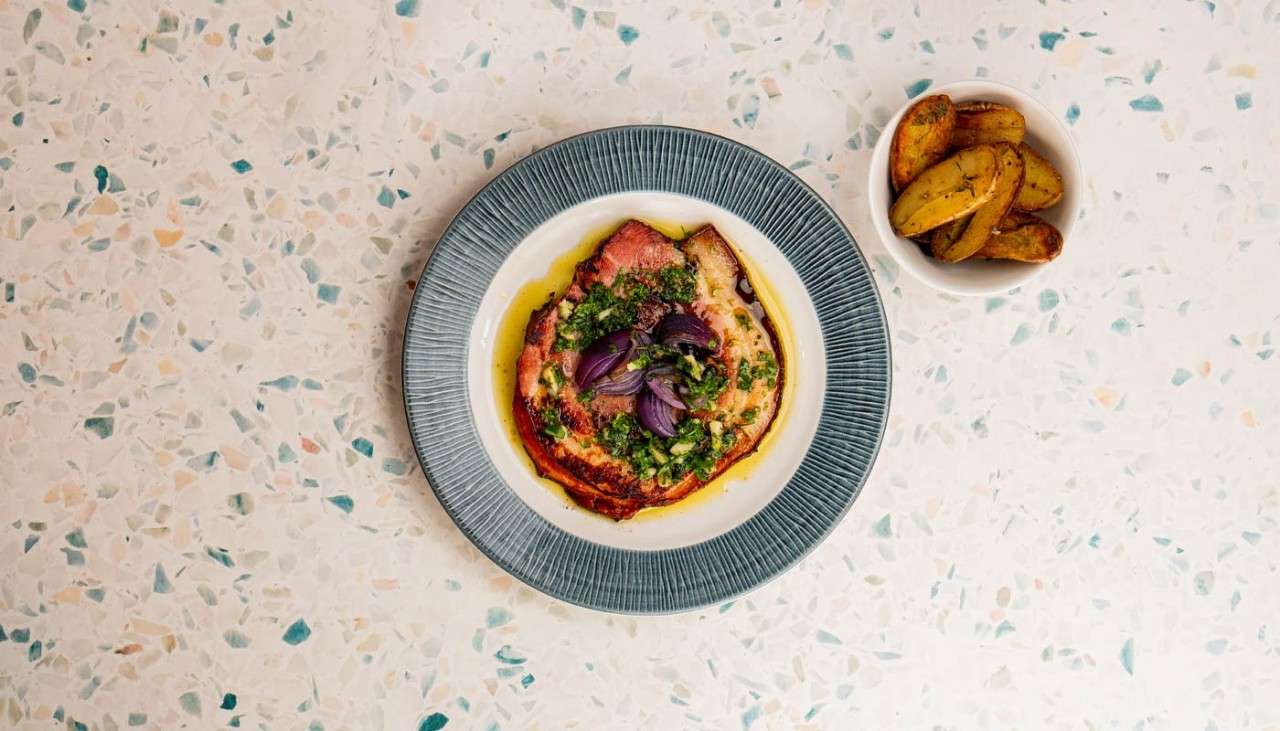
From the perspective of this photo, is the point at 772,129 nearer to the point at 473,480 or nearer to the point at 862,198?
the point at 862,198

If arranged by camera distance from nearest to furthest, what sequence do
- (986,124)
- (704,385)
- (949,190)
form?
(949,190)
(986,124)
(704,385)

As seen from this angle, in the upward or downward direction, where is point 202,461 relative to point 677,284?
downward

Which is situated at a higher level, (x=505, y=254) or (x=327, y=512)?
(x=505, y=254)

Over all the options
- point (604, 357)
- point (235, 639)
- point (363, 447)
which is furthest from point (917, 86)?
point (235, 639)

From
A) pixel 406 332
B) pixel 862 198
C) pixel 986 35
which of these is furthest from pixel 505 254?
pixel 986 35

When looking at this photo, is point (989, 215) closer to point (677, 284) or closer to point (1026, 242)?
point (1026, 242)

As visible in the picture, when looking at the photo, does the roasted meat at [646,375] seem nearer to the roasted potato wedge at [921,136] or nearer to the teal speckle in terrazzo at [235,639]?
the roasted potato wedge at [921,136]

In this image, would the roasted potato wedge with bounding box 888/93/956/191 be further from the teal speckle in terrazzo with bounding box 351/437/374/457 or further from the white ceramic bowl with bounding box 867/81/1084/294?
the teal speckle in terrazzo with bounding box 351/437/374/457
